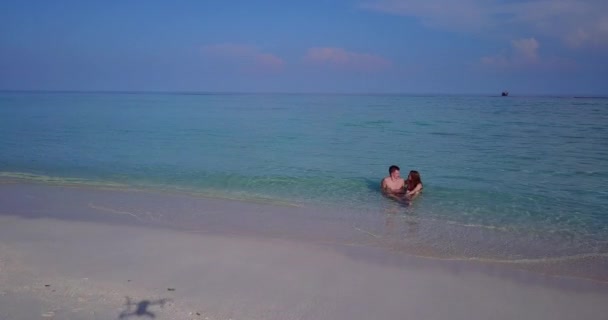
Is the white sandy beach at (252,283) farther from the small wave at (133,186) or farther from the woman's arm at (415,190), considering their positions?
the woman's arm at (415,190)

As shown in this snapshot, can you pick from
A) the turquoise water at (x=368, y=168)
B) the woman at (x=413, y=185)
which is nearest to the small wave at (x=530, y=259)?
the turquoise water at (x=368, y=168)

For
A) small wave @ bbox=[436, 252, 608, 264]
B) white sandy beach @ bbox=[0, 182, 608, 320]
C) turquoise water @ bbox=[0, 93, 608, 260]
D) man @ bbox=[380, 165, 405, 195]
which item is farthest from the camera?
man @ bbox=[380, 165, 405, 195]

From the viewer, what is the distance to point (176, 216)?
8609 mm

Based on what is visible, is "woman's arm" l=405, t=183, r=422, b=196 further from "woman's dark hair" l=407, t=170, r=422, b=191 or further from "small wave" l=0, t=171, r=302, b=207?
"small wave" l=0, t=171, r=302, b=207

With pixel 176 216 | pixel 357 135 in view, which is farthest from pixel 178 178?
pixel 357 135

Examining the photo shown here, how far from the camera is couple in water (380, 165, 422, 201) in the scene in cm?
1038

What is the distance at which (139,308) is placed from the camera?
4562mm

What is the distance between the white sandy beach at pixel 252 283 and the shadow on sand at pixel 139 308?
11 millimetres

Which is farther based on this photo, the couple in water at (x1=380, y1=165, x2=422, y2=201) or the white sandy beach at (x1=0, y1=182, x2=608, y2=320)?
the couple in water at (x1=380, y1=165, x2=422, y2=201)

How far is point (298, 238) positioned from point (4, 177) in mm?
10481

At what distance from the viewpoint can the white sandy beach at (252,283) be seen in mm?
4633

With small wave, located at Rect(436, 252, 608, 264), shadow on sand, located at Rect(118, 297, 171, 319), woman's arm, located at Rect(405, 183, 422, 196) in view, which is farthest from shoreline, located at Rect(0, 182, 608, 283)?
shadow on sand, located at Rect(118, 297, 171, 319)

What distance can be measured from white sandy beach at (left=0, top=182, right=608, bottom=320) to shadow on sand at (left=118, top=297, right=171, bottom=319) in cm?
1

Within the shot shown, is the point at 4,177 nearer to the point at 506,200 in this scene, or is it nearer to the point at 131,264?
the point at 131,264
